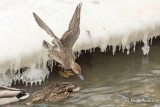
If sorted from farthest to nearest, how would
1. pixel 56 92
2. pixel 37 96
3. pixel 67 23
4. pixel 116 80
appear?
pixel 67 23 < pixel 116 80 < pixel 56 92 < pixel 37 96

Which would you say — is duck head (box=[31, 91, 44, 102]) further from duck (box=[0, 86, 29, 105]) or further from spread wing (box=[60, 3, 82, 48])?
spread wing (box=[60, 3, 82, 48])

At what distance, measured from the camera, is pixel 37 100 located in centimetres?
659

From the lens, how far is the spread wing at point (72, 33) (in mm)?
6746

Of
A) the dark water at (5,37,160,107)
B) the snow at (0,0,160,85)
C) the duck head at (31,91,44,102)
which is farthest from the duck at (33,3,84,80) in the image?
the duck head at (31,91,44,102)

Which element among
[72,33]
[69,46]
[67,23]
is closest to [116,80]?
[69,46]

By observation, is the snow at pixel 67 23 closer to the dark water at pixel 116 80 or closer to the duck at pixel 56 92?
the dark water at pixel 116 80

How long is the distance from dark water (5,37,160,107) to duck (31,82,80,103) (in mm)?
95

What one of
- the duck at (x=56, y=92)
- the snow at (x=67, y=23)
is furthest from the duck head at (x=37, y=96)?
the snow at (x=67, y=23)

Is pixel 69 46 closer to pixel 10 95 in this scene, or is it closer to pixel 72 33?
pixel 72 33

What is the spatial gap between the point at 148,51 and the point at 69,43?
6.82 ft

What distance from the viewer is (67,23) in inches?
289

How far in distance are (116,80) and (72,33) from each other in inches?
45.3

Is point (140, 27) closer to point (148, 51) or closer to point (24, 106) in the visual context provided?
point (148, 51)

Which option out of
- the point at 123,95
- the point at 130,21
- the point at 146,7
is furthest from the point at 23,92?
the point at 146,7
